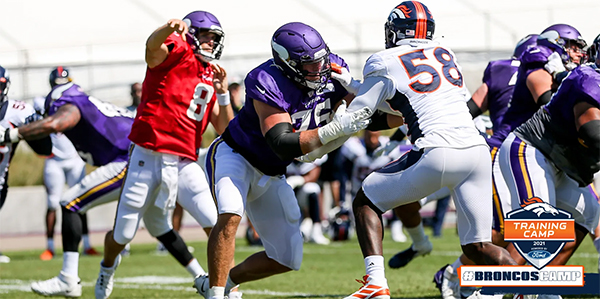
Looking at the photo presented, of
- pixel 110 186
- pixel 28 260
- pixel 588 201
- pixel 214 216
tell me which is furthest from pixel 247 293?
pixel 28 260

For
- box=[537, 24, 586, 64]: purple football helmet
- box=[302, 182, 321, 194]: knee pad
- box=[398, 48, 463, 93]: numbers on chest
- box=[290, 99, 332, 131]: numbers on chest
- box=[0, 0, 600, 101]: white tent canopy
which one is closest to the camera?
box=[398, 48, 463, 93]: numbers on chest

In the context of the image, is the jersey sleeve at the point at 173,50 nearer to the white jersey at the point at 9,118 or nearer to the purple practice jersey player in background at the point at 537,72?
the purple practice jersey player in background at the point at 537,72

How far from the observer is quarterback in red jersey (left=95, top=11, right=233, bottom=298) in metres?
5.70

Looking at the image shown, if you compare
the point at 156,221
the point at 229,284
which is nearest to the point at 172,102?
the point at 156,221

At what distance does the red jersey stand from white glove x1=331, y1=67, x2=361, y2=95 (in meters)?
1.37

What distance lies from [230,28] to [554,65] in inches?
666

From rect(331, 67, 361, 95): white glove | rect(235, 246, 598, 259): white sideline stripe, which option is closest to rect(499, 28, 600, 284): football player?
rect(331, 67, 361, 95): white glove

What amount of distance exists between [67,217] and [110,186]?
413 millimetres

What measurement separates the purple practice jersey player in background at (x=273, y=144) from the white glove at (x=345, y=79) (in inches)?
2.1

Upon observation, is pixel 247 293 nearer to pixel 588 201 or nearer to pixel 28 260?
pixel 588 201

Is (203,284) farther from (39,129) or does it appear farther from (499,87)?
(499,87)

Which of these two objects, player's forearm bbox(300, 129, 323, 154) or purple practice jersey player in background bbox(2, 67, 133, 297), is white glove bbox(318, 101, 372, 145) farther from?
purple practice jersey player in background bbox(2, 67, 133, 297)

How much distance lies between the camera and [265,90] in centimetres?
472

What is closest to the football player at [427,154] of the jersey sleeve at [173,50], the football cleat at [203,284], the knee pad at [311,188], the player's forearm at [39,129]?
the football cleat at [203,284]
